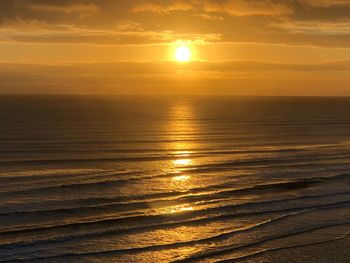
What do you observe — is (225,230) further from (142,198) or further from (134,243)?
(142,198)

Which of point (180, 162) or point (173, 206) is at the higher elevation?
point (180, 162)

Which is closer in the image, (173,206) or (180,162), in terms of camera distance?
(173,206)

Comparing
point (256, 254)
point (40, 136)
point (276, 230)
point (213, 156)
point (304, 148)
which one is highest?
point (40, 136)

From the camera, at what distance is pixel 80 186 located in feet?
87.6

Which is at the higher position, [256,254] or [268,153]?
[268,153]

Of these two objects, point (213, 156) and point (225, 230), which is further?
point (213, 156)

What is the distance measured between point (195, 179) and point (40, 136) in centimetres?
2912

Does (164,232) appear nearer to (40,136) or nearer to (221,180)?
(221,180)

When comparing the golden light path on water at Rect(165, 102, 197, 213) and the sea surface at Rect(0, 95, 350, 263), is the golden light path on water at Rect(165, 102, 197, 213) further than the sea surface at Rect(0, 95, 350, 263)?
Yes

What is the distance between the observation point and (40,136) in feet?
179

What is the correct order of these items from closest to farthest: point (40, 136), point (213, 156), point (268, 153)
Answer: point (213, 156) → point (268, 153) → point (40, 136)

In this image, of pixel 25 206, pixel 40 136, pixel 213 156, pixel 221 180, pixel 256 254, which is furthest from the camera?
pixel 40 136

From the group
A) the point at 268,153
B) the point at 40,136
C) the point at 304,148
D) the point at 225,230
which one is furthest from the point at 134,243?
the point at 40,136

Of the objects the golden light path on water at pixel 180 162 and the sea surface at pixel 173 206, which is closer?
the sea surface at pixel 173 206
